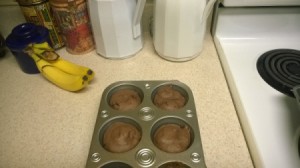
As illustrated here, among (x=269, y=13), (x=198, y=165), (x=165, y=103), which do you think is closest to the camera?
(x=198, y=165)

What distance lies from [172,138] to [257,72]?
254 mm

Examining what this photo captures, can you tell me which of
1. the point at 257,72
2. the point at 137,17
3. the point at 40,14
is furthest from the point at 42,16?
the point at 257,72

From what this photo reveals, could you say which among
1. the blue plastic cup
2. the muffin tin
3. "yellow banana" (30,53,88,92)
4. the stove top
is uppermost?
the blue plastic cup

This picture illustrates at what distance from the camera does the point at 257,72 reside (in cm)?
55

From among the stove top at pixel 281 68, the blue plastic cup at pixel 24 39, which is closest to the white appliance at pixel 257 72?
the stove top at pixel 281 68

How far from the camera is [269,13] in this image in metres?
0.61

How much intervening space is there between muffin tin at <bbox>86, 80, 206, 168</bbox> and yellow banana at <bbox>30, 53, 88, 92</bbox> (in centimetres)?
6

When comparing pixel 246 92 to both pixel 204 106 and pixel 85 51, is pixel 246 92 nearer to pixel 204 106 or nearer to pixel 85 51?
pixel 204 106

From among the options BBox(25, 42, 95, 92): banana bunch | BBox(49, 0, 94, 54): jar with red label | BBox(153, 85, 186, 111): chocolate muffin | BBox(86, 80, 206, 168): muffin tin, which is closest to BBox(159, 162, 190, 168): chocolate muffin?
BBox(86, 80, 206, 168): muffin tin

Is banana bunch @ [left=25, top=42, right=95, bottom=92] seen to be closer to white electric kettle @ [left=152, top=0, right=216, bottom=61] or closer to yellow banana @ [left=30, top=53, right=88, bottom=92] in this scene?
yellow banana @ [left=30, top=53, right=88, bottom=92]

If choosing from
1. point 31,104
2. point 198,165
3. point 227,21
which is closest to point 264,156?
point 198,165

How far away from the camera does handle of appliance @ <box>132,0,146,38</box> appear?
52 cm

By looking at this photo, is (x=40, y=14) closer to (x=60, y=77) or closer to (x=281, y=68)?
(x=60, y=77)

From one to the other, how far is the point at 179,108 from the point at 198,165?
121mm
